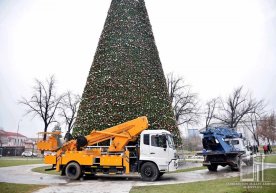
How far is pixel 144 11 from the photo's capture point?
20.8 metres

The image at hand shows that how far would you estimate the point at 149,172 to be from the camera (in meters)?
13.2

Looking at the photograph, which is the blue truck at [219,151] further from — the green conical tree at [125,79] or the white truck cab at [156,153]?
the white truck cab at [156,153]

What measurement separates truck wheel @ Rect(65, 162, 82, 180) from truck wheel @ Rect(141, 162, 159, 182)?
11.2ft

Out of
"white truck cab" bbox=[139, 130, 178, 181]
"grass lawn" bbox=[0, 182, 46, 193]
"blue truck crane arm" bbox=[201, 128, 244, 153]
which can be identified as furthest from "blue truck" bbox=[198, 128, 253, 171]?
"grass lawn" bbox=[0, 182, 46, 193]

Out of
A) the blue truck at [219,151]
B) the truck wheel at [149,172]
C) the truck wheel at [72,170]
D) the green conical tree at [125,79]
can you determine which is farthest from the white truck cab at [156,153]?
the blue truck at [219,151]

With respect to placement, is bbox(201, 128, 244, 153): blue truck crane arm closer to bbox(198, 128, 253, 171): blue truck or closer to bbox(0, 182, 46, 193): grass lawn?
bbox(198, 128, 253, 171): blue truck

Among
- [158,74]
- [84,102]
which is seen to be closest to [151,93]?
[158,74]

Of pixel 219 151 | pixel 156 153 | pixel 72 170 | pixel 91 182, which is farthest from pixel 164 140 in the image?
pixel 219 151

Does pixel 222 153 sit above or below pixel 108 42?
below

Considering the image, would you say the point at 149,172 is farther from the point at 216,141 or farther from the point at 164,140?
the point at 216,141

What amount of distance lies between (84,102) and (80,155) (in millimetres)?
5284

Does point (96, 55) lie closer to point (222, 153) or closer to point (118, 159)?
point (118, 159)

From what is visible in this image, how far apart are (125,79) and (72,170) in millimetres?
7126

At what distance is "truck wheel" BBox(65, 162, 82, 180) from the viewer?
543 inches
